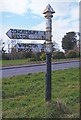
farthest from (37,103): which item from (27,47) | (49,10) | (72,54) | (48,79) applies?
(72,54)

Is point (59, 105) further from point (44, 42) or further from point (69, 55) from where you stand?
point (69, 55)

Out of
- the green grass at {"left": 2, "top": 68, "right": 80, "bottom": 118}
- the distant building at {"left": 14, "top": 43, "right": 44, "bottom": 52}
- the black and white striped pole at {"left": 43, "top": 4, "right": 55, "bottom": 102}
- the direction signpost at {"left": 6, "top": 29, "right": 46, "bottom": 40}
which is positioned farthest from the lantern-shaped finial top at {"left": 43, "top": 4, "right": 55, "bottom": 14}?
the green grass at {"left": 2, "top": 68, "right": 80, "bottom": 118}

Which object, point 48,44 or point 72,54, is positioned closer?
point 48,44

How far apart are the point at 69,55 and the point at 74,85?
17.4 meters

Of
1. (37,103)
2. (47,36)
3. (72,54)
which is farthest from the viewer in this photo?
(72,54)

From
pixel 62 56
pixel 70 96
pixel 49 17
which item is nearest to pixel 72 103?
pixel 70 96

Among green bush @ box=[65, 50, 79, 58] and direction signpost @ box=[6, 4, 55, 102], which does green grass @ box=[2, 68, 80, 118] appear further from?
green bush @ box=[65, 50, 79, 58]

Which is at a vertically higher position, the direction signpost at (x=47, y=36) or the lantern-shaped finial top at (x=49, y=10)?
the lantern-shaped finial top at (x=49, y=10)

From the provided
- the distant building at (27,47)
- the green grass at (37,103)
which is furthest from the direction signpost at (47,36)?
the green grass at (37,103)

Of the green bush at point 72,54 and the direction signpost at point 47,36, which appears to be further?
the green bush at point 72,54

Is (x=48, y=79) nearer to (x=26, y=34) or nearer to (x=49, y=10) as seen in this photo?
(x=26, y=34)

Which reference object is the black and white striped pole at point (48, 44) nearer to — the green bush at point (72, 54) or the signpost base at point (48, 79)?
the signpost base at point (48, 79)

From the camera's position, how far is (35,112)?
5188 millimetres

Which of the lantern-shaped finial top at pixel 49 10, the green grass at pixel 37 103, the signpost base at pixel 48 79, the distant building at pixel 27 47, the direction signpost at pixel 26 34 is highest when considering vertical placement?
the lantern-shaped finial top at pixel 49 10
